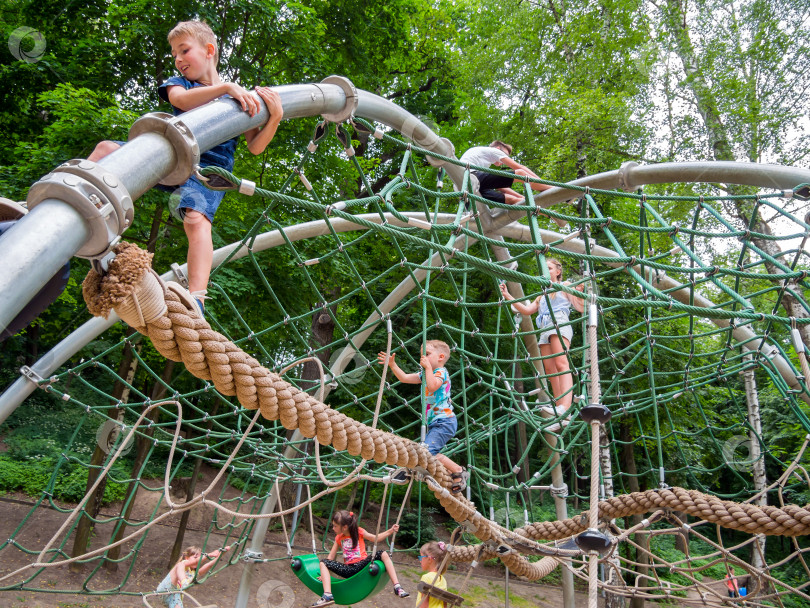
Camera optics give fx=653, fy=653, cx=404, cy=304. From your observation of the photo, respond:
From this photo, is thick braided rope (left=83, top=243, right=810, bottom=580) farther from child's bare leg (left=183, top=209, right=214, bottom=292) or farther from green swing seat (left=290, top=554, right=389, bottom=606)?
green swing seat (left=290, top=554, right=389, bottom=606)

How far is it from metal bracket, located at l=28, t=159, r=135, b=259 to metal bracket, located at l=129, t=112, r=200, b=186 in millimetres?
330

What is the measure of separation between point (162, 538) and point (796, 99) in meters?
11.3

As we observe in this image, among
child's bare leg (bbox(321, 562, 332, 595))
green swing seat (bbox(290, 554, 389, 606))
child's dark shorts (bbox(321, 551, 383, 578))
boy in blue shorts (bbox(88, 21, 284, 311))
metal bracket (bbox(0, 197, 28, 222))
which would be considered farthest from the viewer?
child's dark shorts (bbox(321, 551, 383, 578))

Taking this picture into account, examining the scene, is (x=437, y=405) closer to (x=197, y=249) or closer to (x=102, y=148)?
(x=197, y=249)

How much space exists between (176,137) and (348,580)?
3.98 metres

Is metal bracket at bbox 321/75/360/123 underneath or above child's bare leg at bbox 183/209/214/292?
above

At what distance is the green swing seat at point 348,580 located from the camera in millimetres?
4684

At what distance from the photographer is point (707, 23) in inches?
397

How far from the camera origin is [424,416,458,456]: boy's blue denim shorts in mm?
4195

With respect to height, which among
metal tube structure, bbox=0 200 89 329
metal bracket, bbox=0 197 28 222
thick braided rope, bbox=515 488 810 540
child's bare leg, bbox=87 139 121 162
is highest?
thick braided rope, bbox=515 488 810 540

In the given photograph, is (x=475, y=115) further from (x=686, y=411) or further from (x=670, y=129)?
(x=686, y=411)

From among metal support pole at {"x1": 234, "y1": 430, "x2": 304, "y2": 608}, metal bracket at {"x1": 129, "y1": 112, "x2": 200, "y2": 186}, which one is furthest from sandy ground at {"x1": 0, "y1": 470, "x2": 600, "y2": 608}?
metal bracket at {"x1": 129, "y1": 112, "x2": 200, "y2": 186}

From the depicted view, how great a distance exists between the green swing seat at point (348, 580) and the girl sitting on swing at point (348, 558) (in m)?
0.05

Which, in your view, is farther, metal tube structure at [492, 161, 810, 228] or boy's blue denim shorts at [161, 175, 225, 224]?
metal tube structure at [492, 161, 810, 228]
